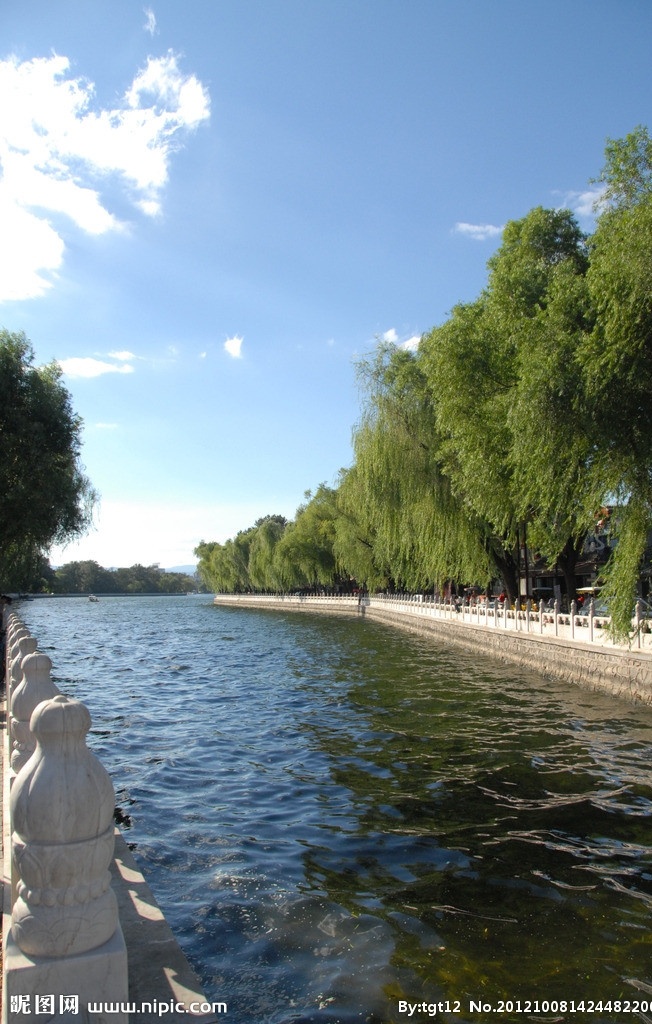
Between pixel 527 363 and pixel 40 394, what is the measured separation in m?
14.3

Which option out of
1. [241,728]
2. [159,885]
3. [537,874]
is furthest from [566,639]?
[159,885]

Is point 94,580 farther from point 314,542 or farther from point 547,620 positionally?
point 547,620

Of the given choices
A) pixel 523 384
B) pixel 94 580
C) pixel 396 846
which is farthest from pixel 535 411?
pixel 94 580

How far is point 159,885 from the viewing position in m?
6.11

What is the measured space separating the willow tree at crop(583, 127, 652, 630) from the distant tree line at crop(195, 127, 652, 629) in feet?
0.08

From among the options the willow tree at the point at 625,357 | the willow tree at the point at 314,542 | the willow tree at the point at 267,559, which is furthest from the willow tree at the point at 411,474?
the willow tree at the point at 267,559

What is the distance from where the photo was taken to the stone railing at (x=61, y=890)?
2.65 metres

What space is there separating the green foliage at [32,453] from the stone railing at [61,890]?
767 inches

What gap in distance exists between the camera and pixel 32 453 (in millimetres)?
Answer: 20922

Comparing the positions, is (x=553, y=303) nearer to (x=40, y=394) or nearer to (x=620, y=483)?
(x=620, y=483)

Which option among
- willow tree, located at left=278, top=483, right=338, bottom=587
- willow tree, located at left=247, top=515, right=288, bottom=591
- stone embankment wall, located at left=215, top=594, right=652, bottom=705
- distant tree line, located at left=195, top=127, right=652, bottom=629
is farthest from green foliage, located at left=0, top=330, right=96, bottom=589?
willow tree, located at left=247, top=515, right=288, bottom=591

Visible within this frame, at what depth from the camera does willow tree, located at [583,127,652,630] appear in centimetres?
1192

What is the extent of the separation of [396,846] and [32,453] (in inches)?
687

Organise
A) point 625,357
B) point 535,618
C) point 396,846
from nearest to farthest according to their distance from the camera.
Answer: point 396,846, point 625,357, point 535,618
